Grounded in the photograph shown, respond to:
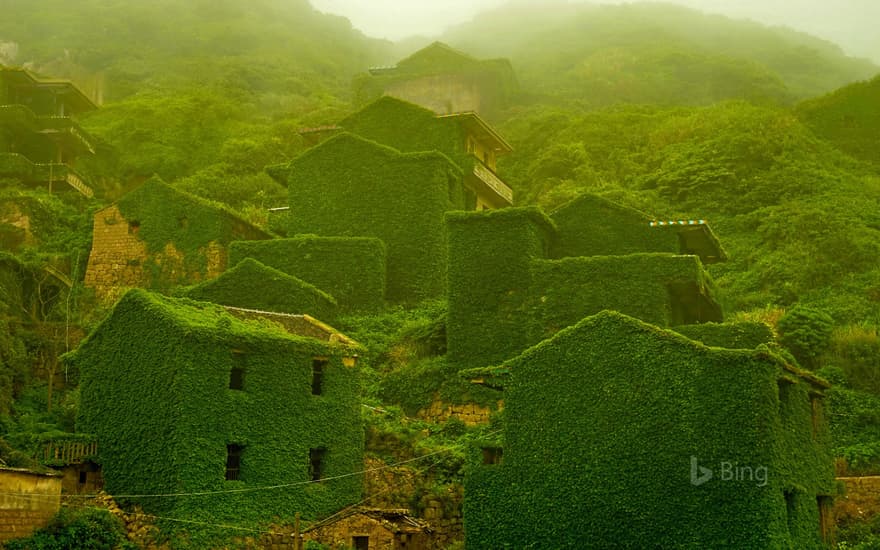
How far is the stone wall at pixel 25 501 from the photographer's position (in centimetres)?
2512

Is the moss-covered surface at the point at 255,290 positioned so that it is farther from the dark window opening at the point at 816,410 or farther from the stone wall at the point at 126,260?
the dark window opening at the point at 816,410

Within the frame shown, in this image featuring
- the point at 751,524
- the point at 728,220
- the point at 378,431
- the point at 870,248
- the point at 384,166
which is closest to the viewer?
the point at 751,524

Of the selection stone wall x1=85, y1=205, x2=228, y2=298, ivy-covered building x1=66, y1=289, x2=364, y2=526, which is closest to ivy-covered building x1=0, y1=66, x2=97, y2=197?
stone wall x1=85, y1=205, x2=228, y2=298

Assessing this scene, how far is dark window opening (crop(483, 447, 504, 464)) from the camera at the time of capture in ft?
93.2

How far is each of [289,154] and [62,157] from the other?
1233 centimetres

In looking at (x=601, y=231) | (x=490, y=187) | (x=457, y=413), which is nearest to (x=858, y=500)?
(x=457, y=413)

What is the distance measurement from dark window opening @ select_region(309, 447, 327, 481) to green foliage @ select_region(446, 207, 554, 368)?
737 cm

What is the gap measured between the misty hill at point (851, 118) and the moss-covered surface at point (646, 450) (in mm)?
36497

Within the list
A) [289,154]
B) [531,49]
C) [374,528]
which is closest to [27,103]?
[289,154]

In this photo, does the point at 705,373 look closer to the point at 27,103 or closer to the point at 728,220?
the point at 728,220

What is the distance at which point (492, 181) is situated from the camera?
5456 cm

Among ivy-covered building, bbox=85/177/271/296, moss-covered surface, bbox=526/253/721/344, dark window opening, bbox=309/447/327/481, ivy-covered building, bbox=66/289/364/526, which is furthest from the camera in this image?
ivy-covered building, bbox=85/177/271/296

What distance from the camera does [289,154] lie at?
6606 centimetres

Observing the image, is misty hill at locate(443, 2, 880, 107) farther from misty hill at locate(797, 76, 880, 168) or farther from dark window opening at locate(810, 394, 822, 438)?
dark window opening at locate(810, 394, 822, 438)
